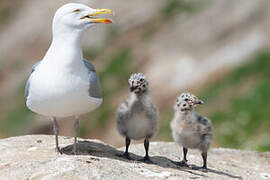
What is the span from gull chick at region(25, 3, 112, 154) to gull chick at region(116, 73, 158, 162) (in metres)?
0.56

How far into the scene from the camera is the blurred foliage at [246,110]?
1468 cm

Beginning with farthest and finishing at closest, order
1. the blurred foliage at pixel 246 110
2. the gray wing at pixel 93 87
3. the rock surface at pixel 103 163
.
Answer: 1. the blurred foliage at pixel 246 110
2. the gray wing at pixel 93 87
3. the rock surface at pixel 103 163

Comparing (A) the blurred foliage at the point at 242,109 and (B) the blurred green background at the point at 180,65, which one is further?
(B) the blurred green background at the point at 180,65

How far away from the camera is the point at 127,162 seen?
8.02 meters

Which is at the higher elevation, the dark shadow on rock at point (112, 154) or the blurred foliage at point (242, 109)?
the blurred foliage at point (242, 109)

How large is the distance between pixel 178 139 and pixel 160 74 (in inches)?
445

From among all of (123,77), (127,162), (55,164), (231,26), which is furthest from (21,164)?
(123,77)

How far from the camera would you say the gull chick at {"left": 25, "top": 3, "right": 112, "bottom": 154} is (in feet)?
25.2

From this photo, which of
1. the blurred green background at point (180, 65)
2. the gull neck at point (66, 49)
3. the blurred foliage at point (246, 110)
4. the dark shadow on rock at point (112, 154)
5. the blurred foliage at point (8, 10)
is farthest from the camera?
the blurred foliage at point (8, 10)

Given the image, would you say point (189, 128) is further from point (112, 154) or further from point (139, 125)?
point (112, 154)

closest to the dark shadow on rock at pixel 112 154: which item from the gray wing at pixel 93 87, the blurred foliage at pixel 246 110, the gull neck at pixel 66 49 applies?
the gray wing at pixel 93 87

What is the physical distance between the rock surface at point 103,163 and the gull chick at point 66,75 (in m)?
0.70

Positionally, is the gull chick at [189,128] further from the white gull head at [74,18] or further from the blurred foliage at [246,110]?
the blurred foliage at [246,110]

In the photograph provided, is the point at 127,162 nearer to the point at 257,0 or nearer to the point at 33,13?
the point at 257,0
